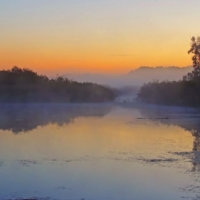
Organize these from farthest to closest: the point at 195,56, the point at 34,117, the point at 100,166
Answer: the point at 195,56, the point at 34,117, the point at 100,166

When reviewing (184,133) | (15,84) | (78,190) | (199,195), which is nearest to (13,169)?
(78,190)

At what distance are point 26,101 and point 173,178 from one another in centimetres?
4900

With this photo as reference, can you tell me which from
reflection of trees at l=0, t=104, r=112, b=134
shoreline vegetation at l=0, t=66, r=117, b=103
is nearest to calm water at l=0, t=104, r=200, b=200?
reflection of trees at l=0, t=104, r=112, b=134

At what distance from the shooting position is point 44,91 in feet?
212

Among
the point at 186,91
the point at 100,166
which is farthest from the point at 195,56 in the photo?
the point at 100,166

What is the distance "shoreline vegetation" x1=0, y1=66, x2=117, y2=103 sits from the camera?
199 ft

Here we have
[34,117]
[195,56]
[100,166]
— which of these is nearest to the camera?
[100,166]

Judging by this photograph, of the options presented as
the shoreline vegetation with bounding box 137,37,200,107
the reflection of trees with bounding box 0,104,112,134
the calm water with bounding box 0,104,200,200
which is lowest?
the calm water with bounding box 0,104,200,200

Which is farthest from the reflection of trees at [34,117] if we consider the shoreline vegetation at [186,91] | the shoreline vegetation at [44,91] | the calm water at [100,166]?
the shoreline vegetation at [44,91]

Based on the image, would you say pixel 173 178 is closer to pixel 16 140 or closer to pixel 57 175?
pixel 57 175

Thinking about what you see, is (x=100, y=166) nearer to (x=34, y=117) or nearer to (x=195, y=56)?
(x=34, y=117)

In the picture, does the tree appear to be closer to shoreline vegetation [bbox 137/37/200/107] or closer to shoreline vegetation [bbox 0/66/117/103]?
shoreline vegetation [bbox 137/37/200/107]

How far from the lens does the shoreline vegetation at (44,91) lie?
60.5 m

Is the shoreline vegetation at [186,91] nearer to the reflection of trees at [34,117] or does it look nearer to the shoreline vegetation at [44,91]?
the shoreline vegetation at [44,91]
